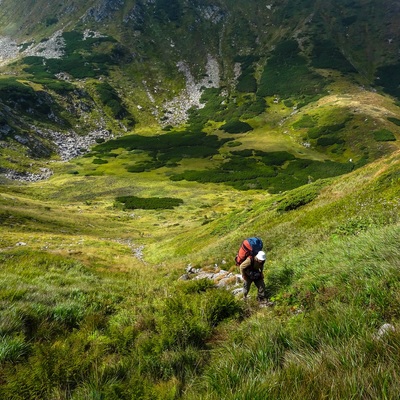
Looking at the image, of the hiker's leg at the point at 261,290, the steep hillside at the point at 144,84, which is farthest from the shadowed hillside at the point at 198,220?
the steep hillside at the point at 144,84

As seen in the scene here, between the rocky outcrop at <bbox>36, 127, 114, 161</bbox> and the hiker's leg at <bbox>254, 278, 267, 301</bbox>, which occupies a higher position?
the hiker's leg at <bbox>254, 278, 267, 301</bbox>

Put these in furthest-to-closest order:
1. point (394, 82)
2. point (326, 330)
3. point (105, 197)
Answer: point (394, 82) < point (105, 197) < point (326, 330)

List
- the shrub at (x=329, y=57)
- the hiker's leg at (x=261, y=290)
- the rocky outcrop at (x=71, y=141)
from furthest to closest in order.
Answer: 1. the shrub at (x=329, y=57)
2. the rocky outcrop at (x=71, y=141)
3. the hiker's leg at (x=261, y=290)

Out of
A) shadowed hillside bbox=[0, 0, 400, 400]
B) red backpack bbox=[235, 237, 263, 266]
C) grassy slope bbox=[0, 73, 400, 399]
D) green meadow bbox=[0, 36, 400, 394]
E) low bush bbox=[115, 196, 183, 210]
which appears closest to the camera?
grassy slope bbox=[0, 73, 400, 399]

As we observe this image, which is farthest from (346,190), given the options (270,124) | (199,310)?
(270,124)

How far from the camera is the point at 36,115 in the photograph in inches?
5217

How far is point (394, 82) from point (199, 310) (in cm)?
20434

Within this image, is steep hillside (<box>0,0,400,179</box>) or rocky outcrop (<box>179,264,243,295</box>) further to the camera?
steep hillside (<box>0,0,400,179</box>)

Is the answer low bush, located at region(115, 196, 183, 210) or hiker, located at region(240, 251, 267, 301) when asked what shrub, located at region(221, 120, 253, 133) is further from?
hiker, located at region(240, 251, 267, 301)

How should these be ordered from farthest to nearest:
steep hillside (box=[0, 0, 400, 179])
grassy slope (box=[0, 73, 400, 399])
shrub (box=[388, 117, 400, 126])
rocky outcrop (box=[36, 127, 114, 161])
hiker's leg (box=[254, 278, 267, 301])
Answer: steep hillside (box=[0, 0, 400, 179])
rocky outcrop (box=[36, 127, 114, 161])
shrub (box=[388, 117, 400, 126])
hiker's leg (box=[254, 278, 267, 301])
grassy slope (box=[0, 73, 400, 399])

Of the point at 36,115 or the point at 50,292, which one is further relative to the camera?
the point at 36,115

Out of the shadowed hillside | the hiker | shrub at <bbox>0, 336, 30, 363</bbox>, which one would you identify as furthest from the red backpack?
shrub at <bbox>0, 336, 30, 363</bbox>

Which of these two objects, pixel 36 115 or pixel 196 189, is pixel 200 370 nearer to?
pixel 196 189

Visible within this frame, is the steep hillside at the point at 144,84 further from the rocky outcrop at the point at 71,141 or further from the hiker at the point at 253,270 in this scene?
the hiker at the point at 253,270
